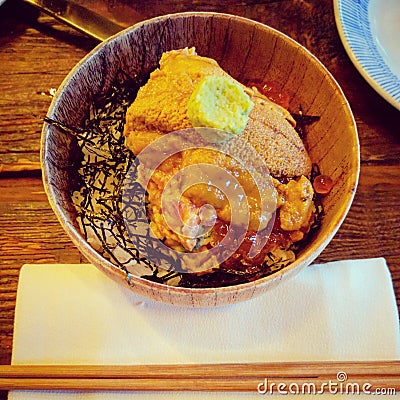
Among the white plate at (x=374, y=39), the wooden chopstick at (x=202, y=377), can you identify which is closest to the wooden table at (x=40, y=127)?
the white plate at (x=374, y=39)

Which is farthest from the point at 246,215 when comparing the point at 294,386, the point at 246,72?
the point at 246,72

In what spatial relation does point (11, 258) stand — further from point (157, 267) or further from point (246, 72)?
point (246, 72)

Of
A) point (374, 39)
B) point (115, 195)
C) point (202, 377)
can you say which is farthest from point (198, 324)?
point (374, 39)

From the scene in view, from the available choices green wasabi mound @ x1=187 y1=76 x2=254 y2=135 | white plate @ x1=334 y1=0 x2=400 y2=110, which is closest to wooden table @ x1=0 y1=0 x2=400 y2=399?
white plate @ x1=334 y1=0 x2=400 y2=110

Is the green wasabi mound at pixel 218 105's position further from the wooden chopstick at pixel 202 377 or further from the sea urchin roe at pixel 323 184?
the wooden chopstick at pixel 202 377

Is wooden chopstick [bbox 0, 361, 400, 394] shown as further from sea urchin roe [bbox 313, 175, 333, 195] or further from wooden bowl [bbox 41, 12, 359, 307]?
sea urchin roe [bbox 313, 175, 333, 195]

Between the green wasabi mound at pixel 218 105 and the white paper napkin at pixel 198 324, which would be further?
the white paper napkin at pixel 198 324
